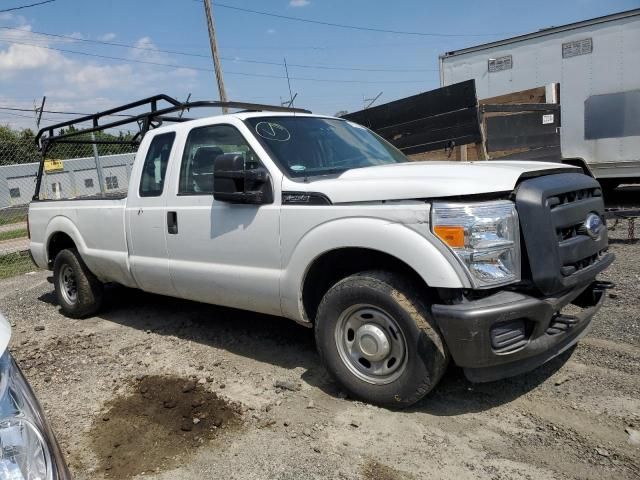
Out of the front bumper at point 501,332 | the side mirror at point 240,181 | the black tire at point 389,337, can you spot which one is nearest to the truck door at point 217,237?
the side mirror at point 240,181

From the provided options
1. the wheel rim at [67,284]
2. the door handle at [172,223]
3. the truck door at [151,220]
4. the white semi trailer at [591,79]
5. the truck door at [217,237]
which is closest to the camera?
the truck door at [217,237]

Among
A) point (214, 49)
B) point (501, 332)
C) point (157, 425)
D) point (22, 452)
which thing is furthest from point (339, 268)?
point (214, 49)

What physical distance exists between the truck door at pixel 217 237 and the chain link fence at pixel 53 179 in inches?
131

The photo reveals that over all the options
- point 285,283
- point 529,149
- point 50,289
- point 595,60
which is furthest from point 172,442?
point 595,60

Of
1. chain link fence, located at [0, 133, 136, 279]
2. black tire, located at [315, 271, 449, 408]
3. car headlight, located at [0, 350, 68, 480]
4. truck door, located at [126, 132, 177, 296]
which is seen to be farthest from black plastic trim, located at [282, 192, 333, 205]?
chain link fence, located at [0, 133, 136, 279]

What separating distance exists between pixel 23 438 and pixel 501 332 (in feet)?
7.58

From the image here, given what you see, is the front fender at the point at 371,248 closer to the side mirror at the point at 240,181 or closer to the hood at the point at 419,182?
the hood at the point at 419,182

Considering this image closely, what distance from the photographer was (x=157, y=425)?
3.39 m

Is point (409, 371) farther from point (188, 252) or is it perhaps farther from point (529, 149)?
point (529, 149)

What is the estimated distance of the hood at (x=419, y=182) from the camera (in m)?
2.97

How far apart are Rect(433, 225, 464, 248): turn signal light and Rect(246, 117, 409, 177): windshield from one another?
1.21 m

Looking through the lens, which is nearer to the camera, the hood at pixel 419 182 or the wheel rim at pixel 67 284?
the hood at pixel 419 182

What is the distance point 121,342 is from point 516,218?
379cm

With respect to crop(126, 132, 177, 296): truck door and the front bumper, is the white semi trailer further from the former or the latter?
crop(126, 132, 177, 296): truck door
